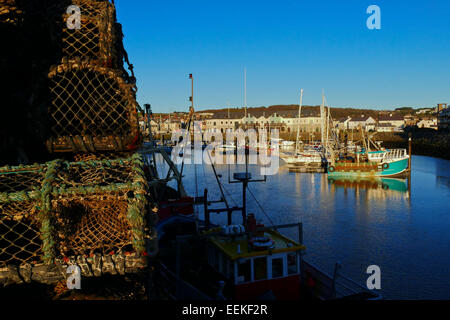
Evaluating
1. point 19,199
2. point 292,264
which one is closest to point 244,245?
point 292,264

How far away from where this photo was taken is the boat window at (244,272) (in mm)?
6414

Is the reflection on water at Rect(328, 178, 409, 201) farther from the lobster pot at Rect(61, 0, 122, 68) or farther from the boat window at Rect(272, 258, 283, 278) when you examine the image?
the lobster pot at Rect(61, 0, 122, 68)

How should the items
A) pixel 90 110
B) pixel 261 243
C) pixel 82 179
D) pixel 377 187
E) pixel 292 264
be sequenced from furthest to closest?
pixel 377 187
pixel 292 264
pixel 261 243
pixel 90 110
pixel 82 179

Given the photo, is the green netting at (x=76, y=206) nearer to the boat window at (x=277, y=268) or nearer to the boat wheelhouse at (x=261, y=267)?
the boat wheelhouse at (x=261, y=267)

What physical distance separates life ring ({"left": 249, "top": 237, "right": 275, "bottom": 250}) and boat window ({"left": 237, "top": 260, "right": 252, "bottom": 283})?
0.36 metres

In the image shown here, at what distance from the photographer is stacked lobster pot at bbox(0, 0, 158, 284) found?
212 cm

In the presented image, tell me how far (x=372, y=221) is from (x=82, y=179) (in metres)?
18.8

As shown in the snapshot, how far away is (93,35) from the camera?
11.1ft

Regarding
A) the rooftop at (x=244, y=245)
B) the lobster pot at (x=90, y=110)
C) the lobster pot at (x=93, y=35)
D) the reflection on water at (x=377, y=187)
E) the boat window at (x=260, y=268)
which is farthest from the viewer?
the reflection on water at (x=377, y=187)

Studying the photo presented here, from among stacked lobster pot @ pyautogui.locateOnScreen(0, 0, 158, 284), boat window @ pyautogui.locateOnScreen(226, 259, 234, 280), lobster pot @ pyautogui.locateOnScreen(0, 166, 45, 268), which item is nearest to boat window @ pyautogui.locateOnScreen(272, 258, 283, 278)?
boat window @ pyautogui.locateOnScreen(226, 259, 234, 280)

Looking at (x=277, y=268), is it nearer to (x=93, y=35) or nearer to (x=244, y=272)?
(x=244, y=272)

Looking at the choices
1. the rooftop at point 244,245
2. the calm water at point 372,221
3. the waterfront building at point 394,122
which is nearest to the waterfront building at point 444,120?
the waterfront building at point 394,122

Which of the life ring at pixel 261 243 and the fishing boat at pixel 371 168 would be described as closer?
the life ring at pixel 261 243
